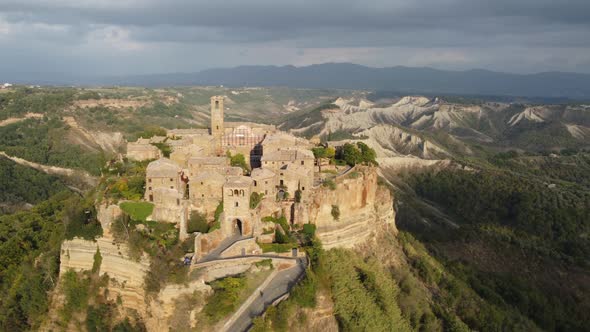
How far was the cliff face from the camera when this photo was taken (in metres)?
32.1

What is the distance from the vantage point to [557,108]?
181 metres

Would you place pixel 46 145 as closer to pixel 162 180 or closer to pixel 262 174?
pixel 162 180

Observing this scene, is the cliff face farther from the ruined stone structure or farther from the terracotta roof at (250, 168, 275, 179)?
the terracotta roof at (250, 168, 275, 179)

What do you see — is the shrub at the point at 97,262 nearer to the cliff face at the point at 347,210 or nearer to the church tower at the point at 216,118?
the cliff face at the point at 347,210

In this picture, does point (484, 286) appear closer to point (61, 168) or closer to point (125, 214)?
point (125, 214)

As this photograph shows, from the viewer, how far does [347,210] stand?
34094 millimetres

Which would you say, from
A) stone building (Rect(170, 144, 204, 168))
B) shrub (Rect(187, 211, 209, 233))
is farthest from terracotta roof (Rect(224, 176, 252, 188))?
stone building (Rect(170, 144, 204, 168))

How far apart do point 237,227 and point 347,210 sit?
8242mm

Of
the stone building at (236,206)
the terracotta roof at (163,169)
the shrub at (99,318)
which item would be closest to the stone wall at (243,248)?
the stone building at (236,206)

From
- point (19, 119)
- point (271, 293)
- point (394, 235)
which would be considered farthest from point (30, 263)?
point (19, 119)

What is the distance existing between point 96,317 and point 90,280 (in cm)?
228

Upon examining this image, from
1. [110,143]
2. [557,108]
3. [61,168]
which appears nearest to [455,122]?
[557,108]

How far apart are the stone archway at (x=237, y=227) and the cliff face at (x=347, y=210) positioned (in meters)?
3.87

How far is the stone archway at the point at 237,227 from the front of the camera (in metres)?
29.8
